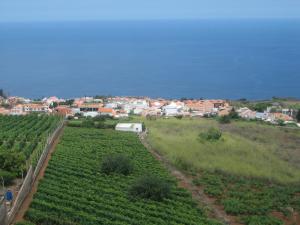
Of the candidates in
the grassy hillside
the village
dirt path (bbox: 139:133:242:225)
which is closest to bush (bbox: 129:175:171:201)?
dirt path (bbox: 139:133:242:225)

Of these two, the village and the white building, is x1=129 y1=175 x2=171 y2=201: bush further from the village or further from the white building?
the white building

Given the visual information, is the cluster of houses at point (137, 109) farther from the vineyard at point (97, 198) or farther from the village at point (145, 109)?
the vineyard at point (97, 198)

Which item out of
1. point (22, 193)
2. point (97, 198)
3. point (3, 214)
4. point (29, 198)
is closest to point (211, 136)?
point (97, 198)

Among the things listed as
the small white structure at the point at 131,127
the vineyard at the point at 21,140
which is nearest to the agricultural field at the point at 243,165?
the small white structure at the point at 131,127

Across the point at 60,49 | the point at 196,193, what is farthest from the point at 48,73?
the point at 196,193

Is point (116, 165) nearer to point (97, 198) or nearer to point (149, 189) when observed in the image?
point (149, 189)
